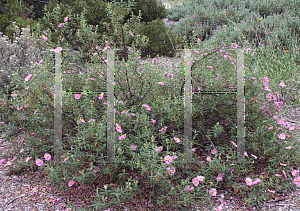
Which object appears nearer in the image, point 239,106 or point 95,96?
point 239,106

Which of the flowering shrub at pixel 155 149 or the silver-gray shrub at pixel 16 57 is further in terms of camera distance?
the silver-gray shrub at pixel 16 57

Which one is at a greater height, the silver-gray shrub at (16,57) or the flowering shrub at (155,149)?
the silver-gray shrub at (16,57)

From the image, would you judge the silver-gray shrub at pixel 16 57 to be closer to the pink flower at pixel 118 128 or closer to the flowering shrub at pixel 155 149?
the flowering shrub at pixel 155 149

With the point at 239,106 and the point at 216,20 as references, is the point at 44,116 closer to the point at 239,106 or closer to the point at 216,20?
the point at 239,106

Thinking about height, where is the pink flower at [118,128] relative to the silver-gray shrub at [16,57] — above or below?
below

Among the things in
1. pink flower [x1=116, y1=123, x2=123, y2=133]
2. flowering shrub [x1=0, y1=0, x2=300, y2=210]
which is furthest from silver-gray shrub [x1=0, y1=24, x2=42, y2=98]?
pink flower [x1=116, y1=123, x2=123, y2=133]

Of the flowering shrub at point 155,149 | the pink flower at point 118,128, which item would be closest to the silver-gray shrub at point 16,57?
the flowering shrub at point 155,149

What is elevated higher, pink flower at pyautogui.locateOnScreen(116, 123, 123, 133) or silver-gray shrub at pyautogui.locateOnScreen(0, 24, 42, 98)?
silver-gray shrub at pyautogui.locateOnScreen(0, 24, 42, 98)

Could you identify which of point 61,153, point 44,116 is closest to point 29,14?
point 44,116

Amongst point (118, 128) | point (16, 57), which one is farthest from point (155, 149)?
point (16, 57)

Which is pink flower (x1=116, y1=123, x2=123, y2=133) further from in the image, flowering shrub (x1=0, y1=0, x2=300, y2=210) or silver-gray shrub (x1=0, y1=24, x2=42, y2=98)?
silver-gray shrub (x1=0, y1=24, x2=42, y2=98)

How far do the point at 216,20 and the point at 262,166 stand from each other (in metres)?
5.99

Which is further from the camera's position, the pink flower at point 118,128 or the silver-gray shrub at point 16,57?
the silver-gray shrub at point 16,57

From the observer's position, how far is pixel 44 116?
9.11ft
